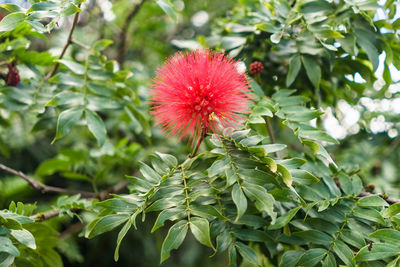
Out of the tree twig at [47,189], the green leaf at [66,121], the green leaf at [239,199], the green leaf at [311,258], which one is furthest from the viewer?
the tree twig at [47,189]

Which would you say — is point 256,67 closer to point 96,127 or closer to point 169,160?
point 169,160

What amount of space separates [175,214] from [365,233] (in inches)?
19.5

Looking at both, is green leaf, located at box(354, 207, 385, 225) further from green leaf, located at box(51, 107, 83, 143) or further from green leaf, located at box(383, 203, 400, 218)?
green leaf, located at box(51, 107, 83, 143)

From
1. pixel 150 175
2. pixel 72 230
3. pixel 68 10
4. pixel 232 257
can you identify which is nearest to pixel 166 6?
pixel 68 10

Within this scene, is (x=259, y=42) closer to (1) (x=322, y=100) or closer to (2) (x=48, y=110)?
(1) (x=322, y=100)

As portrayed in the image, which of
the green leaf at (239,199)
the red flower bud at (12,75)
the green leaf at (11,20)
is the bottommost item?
the green leaf at (239,199)

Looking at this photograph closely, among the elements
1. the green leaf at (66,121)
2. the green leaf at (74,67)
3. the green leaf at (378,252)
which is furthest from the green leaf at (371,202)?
the green leaf at (74,67)

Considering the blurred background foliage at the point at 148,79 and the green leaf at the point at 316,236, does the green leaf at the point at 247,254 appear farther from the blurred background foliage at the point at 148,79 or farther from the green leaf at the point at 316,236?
the blurred background foliage at the point at 148,79

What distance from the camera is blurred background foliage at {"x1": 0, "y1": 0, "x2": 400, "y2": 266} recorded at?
1.10m

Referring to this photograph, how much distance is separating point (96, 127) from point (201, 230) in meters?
0.57

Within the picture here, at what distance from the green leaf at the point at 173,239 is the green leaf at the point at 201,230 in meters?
0.02

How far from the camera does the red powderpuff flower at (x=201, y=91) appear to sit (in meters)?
0.93

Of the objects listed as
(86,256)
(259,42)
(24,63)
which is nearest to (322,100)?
(259,42)

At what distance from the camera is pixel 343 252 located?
83cm
